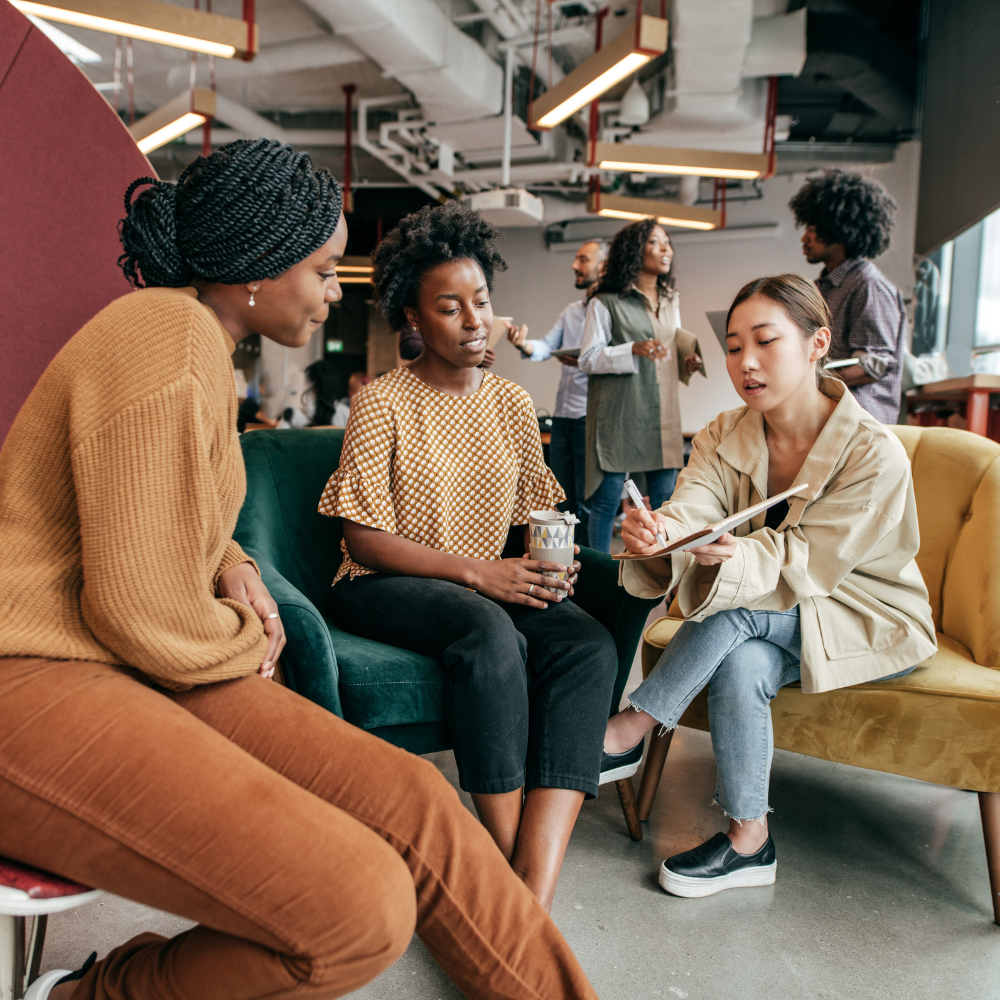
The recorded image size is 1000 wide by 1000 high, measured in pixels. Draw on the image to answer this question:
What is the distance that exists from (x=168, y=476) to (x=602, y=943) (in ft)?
3.79

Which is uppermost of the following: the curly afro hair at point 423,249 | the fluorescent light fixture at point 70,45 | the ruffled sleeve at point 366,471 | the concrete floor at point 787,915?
the fluorescent light fixture at point 70,45

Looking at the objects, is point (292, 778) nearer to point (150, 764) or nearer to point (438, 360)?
point (150, 764)

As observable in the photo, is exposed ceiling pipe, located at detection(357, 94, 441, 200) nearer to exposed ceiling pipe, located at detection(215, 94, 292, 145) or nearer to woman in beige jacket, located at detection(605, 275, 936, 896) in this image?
exposed ceiling pipe, located at detection(215, 94, 292, 145)

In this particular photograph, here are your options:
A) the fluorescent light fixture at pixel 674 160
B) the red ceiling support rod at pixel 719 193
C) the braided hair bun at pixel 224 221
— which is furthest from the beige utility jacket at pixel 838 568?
the red ceiling support rod at pixel 719 193

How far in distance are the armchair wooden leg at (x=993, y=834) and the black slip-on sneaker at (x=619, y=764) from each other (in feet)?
2.23

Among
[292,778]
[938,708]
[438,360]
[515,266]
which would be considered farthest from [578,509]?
[515,266]

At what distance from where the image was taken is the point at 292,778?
1008 mm

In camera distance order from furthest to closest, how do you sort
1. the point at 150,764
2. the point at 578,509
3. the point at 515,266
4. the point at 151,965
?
the point at 515,266 → the point at 578,509 → the point at 151,965 → the point at 150,764

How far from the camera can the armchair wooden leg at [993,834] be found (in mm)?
1560

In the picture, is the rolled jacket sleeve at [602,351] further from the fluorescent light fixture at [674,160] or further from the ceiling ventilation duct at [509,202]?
the ceiling ventilation duct at [509,202]

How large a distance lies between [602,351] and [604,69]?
1.78 metres

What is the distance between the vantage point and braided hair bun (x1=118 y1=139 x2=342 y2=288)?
3.89 ft

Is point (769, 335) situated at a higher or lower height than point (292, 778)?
higher

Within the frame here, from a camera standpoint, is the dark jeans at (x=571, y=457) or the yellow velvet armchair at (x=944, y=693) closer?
the yellow velvet armchair at (x=944, y=693)
